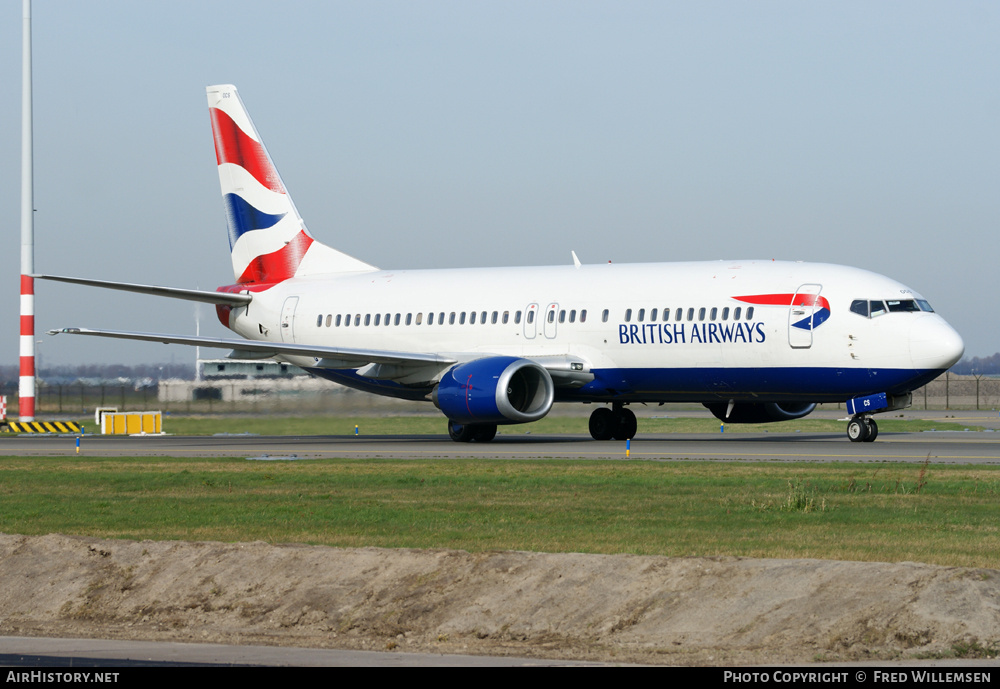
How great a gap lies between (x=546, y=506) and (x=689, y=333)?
14188 millimetres

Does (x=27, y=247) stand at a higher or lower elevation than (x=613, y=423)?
higher

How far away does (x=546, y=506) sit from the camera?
57.0ft

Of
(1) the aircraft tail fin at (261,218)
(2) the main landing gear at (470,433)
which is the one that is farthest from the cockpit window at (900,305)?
(1) the aircraft tail fin at (261,218)

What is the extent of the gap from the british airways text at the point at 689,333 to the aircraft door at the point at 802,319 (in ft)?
2.26

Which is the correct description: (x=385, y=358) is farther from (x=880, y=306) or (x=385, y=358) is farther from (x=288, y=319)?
(x=880, y=306)

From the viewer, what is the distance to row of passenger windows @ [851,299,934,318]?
29.0 metres

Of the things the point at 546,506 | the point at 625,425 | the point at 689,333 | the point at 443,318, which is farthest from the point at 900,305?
the point at 546,506

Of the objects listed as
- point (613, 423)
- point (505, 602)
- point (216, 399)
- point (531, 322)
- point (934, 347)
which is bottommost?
point (216, 399)

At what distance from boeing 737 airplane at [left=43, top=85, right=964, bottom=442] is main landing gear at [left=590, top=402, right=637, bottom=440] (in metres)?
0.04

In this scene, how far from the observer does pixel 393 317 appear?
3653 centimetres

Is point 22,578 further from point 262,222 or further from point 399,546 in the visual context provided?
point 262,222

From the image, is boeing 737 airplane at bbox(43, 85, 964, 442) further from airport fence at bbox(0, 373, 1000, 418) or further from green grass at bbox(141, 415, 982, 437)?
green grass at bbox(141, 415, 982, 437)

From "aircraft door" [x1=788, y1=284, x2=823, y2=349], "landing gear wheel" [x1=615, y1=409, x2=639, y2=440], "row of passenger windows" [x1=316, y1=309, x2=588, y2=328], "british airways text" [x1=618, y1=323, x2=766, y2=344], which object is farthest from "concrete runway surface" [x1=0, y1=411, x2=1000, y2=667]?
"row of passenger windows" [x1=316, y1=309, x2=588, y2=328]
